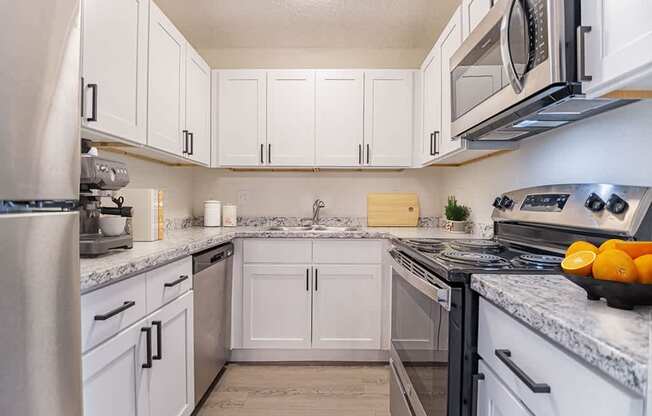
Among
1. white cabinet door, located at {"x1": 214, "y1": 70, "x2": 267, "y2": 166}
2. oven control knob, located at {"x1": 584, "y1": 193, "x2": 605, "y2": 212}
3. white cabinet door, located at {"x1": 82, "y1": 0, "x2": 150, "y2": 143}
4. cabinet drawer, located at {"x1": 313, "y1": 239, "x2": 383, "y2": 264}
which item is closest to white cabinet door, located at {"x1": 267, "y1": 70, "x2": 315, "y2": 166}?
white cabinet door, located at {"x1": 214, "y1": 70, "x2": 267, "y2": 166}

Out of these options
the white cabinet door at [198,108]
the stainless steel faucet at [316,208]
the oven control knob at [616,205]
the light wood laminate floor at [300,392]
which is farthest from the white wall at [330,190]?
the oven control knob at [616,205]

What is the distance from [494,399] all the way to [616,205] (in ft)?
2.25

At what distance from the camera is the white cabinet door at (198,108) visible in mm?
2375

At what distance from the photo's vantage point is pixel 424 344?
1274mm

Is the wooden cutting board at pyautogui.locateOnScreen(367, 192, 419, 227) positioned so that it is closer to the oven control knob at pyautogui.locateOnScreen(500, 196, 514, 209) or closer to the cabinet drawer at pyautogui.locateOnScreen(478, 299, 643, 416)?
the oven control knob at pyautogui.locateOnScreen(500, 196, 514, 209)

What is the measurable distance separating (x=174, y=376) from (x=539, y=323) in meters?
1.48

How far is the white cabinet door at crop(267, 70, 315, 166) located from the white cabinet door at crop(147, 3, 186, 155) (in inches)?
27.4

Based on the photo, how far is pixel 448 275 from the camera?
1026 mm

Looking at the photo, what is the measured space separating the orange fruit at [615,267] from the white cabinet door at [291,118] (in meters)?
2.26

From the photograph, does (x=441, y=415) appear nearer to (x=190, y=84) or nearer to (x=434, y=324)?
(x=434, y=324)

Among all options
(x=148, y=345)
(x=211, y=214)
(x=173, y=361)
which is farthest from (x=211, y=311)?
(x=211, y=214)

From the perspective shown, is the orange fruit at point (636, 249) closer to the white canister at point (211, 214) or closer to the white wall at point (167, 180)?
the white wall at point (167, 180)

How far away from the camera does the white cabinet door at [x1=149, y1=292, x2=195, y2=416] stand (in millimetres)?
1386

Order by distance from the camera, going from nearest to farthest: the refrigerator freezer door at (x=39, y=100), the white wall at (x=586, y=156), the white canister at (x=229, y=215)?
the refrigerator freezer door at (x=39, y=100) < the white wall at (x=586, y=156) < the white canister at (x=229, y=215)
